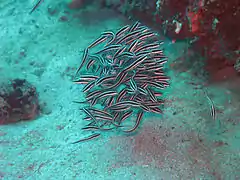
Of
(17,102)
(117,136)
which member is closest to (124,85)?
(117,136)

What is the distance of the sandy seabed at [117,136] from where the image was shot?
3592 mm

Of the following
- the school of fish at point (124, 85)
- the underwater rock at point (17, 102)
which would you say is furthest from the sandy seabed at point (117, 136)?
the school of fish at point (124, 85)

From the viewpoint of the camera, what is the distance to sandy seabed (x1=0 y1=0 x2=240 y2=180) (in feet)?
Answer: 11.8

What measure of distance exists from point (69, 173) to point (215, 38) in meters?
3.59

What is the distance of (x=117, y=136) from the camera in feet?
14.0

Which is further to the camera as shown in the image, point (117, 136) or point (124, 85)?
point (124, 85)

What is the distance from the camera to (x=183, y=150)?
387cm

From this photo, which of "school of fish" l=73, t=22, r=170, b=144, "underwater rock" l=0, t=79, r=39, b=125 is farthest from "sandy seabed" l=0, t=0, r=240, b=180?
"school of fish" l=73, t=22, r=170, b=144

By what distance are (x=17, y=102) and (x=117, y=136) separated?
7.75 ft

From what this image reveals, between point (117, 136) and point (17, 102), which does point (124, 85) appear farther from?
point (17, 102)

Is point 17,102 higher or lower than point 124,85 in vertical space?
lower

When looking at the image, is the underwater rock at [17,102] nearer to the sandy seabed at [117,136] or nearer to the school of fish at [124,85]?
the sandy seabed at [117,136]

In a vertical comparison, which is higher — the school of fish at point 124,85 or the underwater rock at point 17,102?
the school of fish at point 124,85

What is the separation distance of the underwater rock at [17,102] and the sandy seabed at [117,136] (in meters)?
0.20
